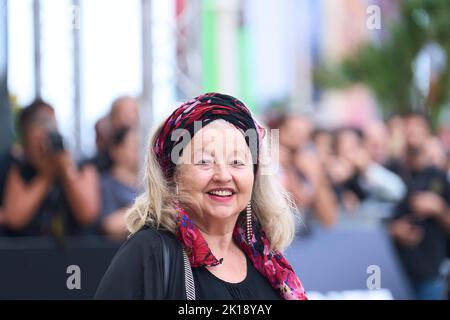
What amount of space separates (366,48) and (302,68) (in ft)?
30.0

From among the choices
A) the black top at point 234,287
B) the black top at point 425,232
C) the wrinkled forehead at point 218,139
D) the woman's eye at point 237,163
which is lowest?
the black top at point 425,232

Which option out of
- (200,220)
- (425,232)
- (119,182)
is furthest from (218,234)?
(425,232)

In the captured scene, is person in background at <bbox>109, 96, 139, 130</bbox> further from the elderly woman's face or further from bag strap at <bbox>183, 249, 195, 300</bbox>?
bag strap at <bbox>183, 249, 195, 300</bbox>

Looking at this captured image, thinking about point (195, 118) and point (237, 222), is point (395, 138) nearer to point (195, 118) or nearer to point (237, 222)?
point (237, 222)

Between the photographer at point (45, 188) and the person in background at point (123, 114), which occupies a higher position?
the person in background at point (123, 114)

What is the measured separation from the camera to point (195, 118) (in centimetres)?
205

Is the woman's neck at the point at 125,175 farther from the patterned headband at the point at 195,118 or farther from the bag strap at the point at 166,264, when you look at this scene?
the bag strap at the point at 166,264

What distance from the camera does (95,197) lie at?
4742mm

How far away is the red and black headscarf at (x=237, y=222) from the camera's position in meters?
2.00

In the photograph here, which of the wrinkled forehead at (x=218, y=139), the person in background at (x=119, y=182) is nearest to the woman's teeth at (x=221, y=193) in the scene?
the wrinkled forehead at (x=218, y=139)

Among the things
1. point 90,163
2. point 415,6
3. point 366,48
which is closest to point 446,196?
point 90,163

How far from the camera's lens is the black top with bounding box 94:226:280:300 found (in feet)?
6.18

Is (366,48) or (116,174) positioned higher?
(366,48)
